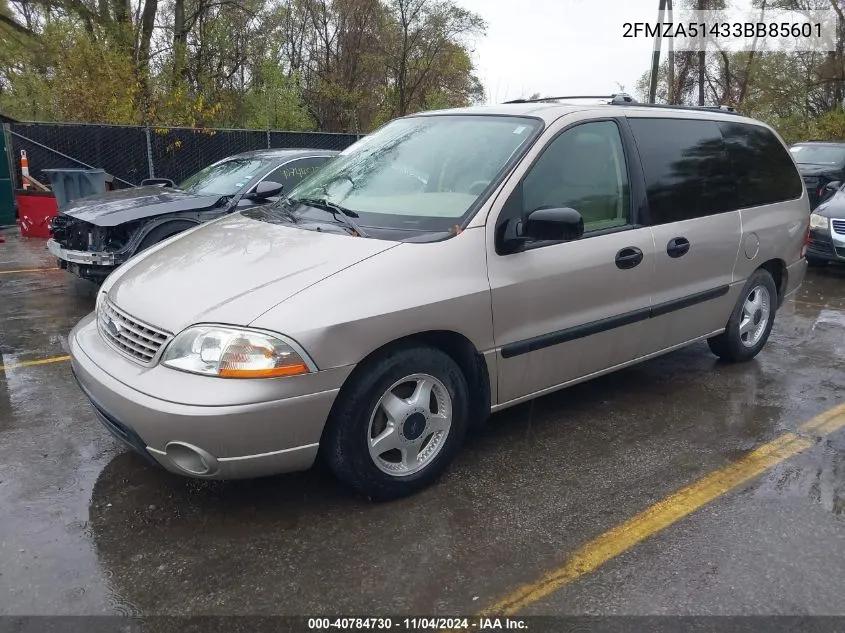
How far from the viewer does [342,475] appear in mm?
3094

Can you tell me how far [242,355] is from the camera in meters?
2.77

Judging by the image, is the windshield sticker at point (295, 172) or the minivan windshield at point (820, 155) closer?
the windshield sticker at point (295, 172)

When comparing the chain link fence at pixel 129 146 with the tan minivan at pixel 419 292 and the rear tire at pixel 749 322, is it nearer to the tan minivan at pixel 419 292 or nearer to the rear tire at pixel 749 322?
the tan minivan at pixel 419 292

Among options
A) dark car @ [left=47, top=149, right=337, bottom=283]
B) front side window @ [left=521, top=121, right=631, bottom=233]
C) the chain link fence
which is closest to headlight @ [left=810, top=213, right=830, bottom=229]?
front side window @ [left=521, top=121, right=631, bottom=233]

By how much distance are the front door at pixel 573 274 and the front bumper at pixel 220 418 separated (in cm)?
101

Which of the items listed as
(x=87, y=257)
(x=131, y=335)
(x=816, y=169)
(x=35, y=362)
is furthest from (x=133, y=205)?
(x=816, y=169)

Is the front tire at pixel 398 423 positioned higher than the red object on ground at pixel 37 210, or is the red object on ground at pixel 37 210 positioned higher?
the red object on ground at pixel 37 210

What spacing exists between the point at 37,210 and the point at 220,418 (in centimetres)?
1103

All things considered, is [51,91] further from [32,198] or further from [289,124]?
[289,124]

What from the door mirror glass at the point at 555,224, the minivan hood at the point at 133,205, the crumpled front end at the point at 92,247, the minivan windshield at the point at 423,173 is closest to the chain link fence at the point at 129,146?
the minivan hood at the point at 133,205

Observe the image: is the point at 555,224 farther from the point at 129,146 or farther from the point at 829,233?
the point at 129,146

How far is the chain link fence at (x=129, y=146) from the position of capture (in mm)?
13539

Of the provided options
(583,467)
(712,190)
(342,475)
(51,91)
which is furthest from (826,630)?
(51,91)

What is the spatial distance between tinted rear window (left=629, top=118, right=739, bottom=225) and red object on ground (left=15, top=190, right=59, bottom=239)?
1064 centimetres
